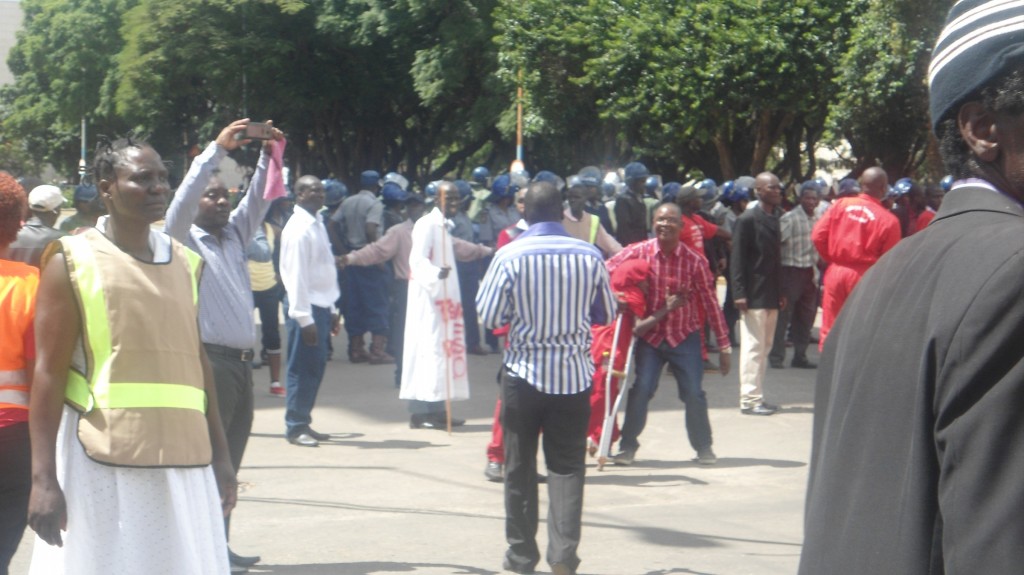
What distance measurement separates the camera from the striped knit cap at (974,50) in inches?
66.9

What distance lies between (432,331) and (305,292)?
153cm

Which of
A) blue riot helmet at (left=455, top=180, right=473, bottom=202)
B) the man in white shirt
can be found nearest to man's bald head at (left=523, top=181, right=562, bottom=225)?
the man in white shirt

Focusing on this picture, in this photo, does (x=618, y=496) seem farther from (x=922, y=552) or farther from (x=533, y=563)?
(x=922, y=552)

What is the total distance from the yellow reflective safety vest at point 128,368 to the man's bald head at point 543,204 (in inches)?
109

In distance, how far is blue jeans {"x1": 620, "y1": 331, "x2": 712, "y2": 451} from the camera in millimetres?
8906

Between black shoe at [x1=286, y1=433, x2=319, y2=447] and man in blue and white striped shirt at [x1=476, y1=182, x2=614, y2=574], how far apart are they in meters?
3.54

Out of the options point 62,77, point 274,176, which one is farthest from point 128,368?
point 62,77

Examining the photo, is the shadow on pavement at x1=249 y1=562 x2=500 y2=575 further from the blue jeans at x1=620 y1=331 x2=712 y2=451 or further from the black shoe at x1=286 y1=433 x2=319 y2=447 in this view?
the black shoe at x1=286 y1=433 x2=319 y2=447

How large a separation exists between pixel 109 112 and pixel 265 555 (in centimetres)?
3266

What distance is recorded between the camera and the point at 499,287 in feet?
20.8

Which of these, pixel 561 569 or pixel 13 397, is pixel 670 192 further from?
pixel 13 397

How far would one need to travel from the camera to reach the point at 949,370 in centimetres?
161

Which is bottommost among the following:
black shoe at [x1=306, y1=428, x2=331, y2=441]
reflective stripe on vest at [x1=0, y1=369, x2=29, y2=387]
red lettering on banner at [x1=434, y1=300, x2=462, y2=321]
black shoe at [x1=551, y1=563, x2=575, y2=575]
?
black shoe at [x1=306, y1=428, x2=331, y2=441]

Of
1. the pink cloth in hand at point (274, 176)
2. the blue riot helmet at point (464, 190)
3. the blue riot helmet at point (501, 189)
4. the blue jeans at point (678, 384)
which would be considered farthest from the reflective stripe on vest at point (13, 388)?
the blue riot helmet at point (501, 189)
